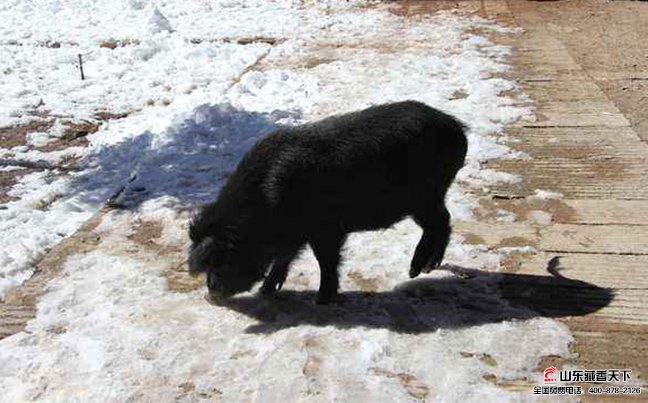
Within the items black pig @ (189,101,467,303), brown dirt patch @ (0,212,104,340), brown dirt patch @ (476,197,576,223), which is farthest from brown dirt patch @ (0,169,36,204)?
brown dirt patch @ (476,197,576,223)

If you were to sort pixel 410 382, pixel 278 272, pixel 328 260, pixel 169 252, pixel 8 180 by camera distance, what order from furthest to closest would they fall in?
pixel 8 180
pixel 169 252
pixel 278 272
pixel 328 260
pixel 410 382

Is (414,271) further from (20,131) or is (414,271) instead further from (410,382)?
(20,131)

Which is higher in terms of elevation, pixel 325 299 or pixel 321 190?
pixel 321 190

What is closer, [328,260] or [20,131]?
[328,260]

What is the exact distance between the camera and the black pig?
3.79m

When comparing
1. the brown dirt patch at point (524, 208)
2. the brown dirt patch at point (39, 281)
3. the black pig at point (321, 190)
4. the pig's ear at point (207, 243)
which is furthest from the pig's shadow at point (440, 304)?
the brown dirt patch at point (39, 281)

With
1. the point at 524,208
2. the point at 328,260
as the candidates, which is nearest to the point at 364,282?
the point at 328,260

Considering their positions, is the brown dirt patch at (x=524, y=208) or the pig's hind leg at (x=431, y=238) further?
the brown dirt patch at (x=524, y=208)

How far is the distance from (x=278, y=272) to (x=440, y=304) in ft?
3.06

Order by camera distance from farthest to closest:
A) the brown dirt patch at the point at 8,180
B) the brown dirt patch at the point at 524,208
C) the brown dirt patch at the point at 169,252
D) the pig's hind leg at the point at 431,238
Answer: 1. the brown dirt patch at the point at 8,180
2. the brown dirt patch at the point at 524,208
3. the brown dirt patch at the point at 169,252
4. the pig's hind leg at the point at 431,238

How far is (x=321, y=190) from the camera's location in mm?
3807

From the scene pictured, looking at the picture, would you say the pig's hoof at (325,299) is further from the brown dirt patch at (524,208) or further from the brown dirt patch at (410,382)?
the brown dirt patch at (524,208)

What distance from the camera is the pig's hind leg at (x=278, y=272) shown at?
3951mm

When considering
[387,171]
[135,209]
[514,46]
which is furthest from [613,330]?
[514,46]
